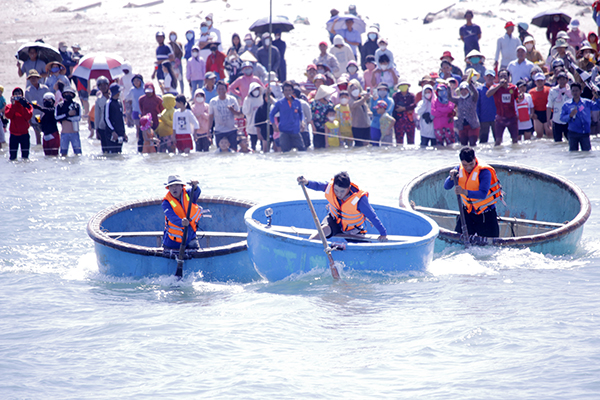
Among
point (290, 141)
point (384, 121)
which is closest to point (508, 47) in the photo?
point (384, 121)

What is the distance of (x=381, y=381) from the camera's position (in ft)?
19.9

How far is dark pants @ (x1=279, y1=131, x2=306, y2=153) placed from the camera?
16172 mm

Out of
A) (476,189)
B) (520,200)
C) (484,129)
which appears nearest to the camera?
(476,189)

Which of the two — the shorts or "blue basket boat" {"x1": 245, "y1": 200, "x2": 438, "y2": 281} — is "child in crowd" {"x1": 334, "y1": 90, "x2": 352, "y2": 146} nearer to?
the shorts

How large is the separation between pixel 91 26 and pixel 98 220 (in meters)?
25.4

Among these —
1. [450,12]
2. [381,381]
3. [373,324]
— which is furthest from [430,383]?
[450,12]

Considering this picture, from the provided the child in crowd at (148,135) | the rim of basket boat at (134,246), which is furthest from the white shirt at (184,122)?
the rim of basket boat at (134,246)

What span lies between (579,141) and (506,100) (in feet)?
5.98

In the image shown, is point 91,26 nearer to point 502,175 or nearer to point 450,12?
point 450,12

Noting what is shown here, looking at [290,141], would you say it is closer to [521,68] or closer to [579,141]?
[521,68]

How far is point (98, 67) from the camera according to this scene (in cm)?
1872

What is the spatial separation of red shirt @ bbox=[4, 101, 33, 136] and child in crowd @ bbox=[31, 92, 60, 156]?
0.29 meters

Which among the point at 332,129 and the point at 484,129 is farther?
the point at 332,129

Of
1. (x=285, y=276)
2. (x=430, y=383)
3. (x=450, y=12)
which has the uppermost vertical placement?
(x=450, y=12)
